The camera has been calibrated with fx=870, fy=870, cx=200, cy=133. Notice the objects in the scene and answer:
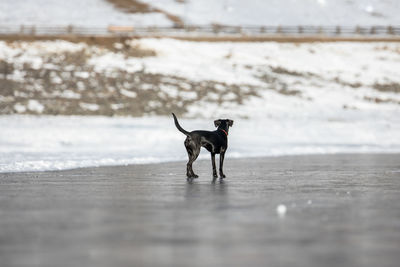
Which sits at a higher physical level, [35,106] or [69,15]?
[69,15]

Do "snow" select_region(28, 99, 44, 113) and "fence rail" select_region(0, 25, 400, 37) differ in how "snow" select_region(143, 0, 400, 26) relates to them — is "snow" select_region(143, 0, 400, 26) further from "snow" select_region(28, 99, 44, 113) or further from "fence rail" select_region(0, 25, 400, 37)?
"snow" select_region(28, 99, 44, 113)

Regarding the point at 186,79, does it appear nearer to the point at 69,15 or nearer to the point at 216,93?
the point at 216,93

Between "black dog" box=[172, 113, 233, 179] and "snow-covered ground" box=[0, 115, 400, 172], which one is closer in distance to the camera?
"black dog" box=[172, 113, 233, 179]

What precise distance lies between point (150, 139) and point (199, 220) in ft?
92.8

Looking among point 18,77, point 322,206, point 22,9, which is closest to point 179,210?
point 322,206

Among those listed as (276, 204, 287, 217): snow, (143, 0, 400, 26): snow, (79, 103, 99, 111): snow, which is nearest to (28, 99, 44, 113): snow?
(79, 103, 99, 111): snow

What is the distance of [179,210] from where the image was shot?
10781 mm

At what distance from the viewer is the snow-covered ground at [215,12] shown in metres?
86.4

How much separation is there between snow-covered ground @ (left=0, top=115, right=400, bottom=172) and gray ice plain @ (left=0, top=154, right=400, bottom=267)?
5668 mm

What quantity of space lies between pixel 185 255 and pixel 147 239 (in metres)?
0.99

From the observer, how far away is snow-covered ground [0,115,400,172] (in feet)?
82.8

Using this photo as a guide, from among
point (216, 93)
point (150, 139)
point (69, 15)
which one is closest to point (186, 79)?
point (216, 93)

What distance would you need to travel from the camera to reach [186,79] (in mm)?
63375

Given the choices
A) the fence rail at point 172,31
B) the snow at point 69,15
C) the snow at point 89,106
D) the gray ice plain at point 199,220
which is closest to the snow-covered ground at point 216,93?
the snow at point 89,106
